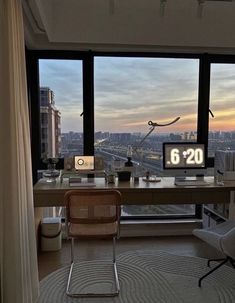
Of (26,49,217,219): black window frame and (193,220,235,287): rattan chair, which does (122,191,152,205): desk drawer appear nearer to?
(193,220,235,287): rattan chair

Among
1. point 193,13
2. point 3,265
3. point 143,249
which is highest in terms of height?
point 193,13

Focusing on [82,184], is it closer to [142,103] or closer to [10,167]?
[142,103]

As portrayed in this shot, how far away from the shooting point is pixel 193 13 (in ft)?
11.4

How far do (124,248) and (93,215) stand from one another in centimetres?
100

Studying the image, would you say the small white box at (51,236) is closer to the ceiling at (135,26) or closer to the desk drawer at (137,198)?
the desk drawer at (137,198)

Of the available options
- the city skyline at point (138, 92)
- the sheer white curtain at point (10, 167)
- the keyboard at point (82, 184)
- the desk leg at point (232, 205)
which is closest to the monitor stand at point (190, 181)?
the desk leg at point (232, 205)

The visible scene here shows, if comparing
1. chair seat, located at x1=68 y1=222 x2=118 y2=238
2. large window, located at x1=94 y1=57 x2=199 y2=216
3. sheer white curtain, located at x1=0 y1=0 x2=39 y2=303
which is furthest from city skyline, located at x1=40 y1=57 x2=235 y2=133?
sheer white curtain, located at x1=0 y1=0 x2=39 y2=303

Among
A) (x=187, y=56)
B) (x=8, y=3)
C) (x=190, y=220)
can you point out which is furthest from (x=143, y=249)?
(x=8, y=3)

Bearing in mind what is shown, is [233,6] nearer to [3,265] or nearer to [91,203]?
[91,203]

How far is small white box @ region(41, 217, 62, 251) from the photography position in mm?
3289

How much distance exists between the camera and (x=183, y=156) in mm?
3391

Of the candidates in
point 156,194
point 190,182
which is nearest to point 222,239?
point 156,194

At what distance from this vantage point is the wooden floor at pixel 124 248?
305 cm

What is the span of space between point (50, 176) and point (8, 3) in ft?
6.65
